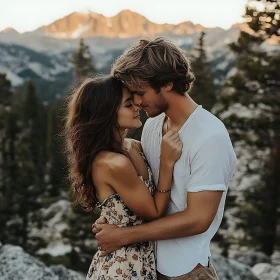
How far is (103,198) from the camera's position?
3.29m

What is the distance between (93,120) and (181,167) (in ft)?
2.12

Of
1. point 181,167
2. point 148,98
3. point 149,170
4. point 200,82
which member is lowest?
point 200,82

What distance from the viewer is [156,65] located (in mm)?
3037

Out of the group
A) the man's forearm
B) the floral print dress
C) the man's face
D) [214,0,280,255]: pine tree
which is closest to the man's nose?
the man's face

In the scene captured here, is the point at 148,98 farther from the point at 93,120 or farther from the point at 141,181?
the point at 141,181

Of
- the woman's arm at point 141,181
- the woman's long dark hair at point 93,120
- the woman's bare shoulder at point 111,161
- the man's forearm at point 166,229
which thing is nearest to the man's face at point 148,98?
the woman's long dark hair at point 93,120

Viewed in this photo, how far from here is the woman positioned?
3.11 meters

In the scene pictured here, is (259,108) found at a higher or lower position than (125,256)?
lower

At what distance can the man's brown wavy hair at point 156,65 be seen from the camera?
3.04 m

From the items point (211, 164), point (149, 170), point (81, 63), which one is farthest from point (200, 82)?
point (211, 164)

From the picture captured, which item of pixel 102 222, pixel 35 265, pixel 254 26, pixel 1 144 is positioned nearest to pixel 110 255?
pixel 102 222

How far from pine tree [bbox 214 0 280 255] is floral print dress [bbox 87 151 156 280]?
1197 centimetres

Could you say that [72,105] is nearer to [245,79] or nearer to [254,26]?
[254,26]

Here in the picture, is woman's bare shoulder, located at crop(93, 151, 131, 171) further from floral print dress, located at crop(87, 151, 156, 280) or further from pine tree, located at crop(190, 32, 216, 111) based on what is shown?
pine tree, located at crop(190, 32, 216, 111)
